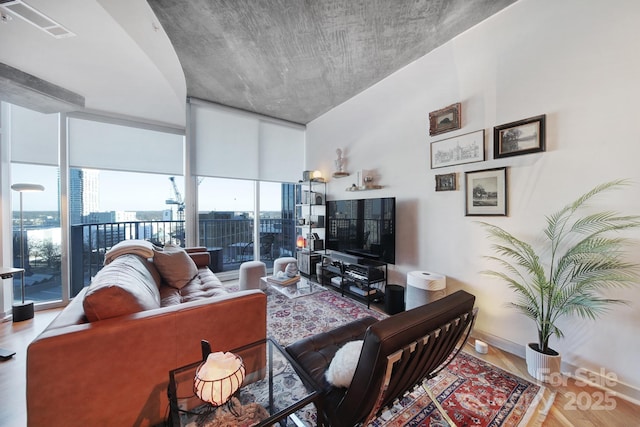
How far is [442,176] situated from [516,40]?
125 cm

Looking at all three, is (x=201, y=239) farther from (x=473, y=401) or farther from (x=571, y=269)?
(x=571, y=269)

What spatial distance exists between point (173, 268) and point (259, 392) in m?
1.55

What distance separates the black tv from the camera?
2.86 metres

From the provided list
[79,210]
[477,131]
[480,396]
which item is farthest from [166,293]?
[477,131]

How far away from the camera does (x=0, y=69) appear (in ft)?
6.75

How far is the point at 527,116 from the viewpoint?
1915 millimetres

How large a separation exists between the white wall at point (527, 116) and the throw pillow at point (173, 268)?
2475 millimetres

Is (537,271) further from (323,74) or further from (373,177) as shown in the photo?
(323,74)

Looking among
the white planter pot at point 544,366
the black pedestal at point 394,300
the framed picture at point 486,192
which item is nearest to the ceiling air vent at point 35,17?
the framed picture at point 486,192

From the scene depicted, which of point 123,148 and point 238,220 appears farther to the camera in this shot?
point 238,220

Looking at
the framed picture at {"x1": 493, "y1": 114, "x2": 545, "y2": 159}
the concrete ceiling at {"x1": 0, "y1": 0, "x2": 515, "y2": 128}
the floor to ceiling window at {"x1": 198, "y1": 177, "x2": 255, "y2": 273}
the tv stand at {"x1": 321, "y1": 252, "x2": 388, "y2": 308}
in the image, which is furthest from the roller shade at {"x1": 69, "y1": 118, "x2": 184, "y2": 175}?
the framed picture at {"x1": 493, "y1": 114, "x2": 545, "y2": 159}

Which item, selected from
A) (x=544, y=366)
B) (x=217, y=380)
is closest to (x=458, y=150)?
(x=544, y=366)

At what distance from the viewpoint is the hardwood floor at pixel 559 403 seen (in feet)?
4.45

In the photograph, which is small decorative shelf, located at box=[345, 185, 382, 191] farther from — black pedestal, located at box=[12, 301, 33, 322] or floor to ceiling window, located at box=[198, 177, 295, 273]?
black pedestal, located at box=[12, 301, 33, 322]
